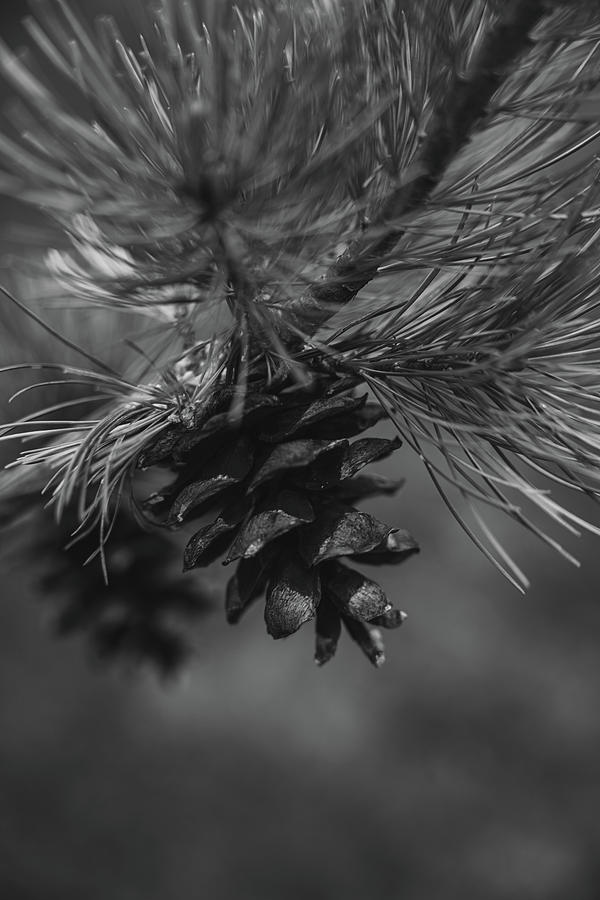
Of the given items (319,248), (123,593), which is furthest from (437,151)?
(123,593)

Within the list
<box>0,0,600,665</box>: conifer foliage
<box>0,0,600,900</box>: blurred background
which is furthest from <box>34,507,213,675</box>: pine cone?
<box>0,0,600,900</box>: blurred background

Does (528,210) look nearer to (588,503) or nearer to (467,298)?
(467,298)

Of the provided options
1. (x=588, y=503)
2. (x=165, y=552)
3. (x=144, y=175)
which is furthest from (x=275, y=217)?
(x=588, y=503)

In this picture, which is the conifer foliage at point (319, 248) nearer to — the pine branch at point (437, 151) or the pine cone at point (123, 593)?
the pine branch at point (437, 151)

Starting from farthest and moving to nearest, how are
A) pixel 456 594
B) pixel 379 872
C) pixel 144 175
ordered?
pixel 456 594 → pixel 379 872 → pixel 144 175

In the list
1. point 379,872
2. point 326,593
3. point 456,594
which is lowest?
point 379,872
